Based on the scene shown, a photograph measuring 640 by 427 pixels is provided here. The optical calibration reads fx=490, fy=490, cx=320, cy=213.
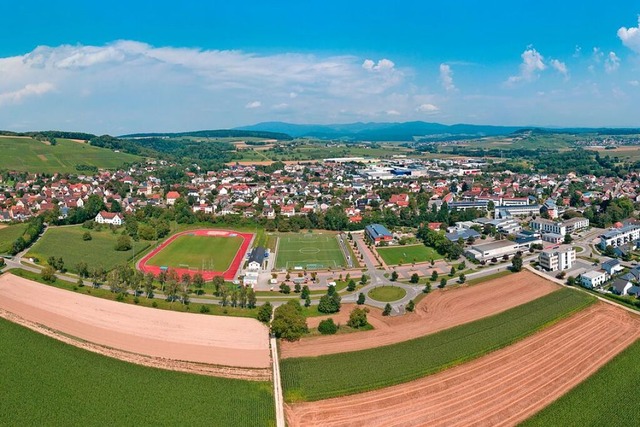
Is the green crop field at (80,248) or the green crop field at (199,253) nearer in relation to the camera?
the green crop field at (80,248)

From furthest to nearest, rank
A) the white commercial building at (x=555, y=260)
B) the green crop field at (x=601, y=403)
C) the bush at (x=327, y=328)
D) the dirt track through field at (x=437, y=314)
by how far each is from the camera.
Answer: the white commercial building at (x=555, y=260) < the bush at (x=327, y=328) < the dirt track through field at (x=437, y=314) < the green crop field at (x=601, y=403)

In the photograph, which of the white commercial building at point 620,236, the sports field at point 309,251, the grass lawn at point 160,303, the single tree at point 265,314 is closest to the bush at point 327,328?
the single tree at point 265,314

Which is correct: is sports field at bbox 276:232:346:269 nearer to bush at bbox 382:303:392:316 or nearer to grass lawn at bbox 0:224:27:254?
bush at bbox 382:303:392:316

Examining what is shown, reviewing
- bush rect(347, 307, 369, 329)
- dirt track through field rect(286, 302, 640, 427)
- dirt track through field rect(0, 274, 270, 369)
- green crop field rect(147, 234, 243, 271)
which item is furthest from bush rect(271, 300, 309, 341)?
green crop field rect(147, 234, 243, 271)

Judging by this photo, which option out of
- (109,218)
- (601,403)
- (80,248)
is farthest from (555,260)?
(109,218)

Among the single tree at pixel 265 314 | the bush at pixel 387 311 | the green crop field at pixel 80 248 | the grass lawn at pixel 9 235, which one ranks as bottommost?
the bush at pixel 387 311

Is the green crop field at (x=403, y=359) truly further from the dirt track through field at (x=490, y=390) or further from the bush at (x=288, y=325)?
the bush at (x=288, y=325)

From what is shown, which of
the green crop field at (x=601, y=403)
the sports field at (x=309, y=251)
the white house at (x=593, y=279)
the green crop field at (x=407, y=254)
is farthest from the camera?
the green crop field at (x=407, y=254)
